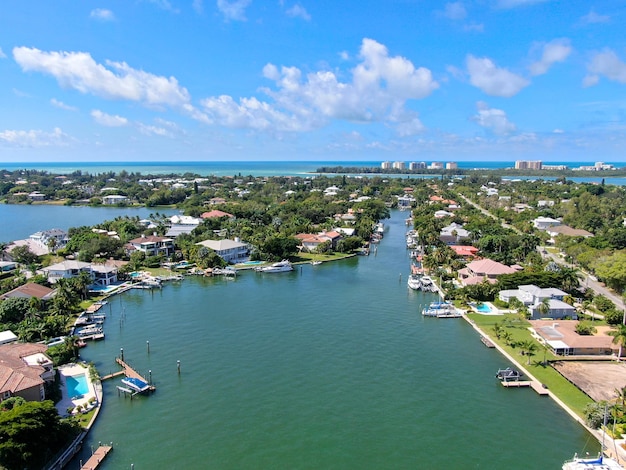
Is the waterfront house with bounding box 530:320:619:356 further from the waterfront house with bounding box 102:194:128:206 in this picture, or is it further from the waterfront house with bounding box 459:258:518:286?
the waterfront house with bounding box 102:194:128:206

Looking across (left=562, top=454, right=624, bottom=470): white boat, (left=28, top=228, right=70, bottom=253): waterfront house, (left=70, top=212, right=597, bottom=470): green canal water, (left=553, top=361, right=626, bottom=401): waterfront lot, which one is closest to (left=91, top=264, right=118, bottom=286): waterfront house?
(left=70, top=212, right=597, bottom=470): green canal water

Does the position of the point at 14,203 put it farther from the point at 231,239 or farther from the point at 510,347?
the point at 510,347

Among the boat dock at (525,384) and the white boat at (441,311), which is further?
the white boat at (441,311)

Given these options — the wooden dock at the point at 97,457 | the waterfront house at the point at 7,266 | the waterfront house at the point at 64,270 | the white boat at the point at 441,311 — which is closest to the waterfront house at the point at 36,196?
the waterfront house at the point at 7,266

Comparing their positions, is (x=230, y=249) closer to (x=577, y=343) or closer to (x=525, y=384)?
(x=525, y=384)

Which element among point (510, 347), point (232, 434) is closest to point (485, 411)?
point (510, 347)

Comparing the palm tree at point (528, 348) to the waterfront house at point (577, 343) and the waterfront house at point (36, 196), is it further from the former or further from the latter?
A: the waterfront house at point (36, 196)

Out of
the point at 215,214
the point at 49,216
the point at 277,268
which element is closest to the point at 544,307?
the point at 277,268
